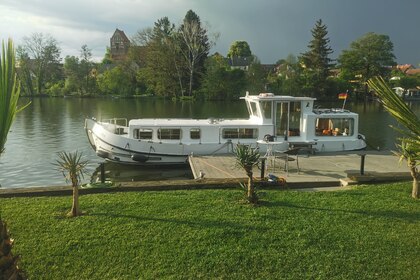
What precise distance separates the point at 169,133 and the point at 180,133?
1.82ft

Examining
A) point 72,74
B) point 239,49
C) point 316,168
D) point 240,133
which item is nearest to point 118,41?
point 239,49

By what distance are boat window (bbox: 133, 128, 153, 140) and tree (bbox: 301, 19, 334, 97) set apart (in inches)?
2295

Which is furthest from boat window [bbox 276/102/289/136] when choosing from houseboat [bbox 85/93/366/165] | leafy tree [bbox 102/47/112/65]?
leafy tree [bbox 102/47/112/65]

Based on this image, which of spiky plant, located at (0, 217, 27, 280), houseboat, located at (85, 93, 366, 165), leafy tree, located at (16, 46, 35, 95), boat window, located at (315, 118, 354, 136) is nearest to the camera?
spiky plant, located at (0, 217, 27, 280)

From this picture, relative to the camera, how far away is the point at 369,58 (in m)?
75.1

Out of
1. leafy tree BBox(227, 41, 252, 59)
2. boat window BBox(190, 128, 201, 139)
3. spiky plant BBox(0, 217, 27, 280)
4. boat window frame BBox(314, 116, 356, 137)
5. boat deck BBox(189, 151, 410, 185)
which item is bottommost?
boat deck BBox(189, 151, 410, 185)

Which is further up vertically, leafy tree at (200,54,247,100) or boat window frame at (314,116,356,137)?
leafy tree at (200,54,247,100)

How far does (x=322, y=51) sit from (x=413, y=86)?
2752cm

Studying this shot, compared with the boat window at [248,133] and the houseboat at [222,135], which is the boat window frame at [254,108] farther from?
the boat window at [248,133]

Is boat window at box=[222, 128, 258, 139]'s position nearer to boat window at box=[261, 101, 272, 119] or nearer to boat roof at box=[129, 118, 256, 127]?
boat roof at box=[129, 118, 256, 127]

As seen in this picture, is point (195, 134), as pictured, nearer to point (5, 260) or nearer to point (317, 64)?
point (5, 260)

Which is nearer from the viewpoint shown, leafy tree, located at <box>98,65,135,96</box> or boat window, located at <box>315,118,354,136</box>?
boat window, located at <box>315,118,354,136</box>

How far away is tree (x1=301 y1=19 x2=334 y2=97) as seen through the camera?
70.7 m

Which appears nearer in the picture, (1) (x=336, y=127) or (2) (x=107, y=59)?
(1) (x=336, y=127)
